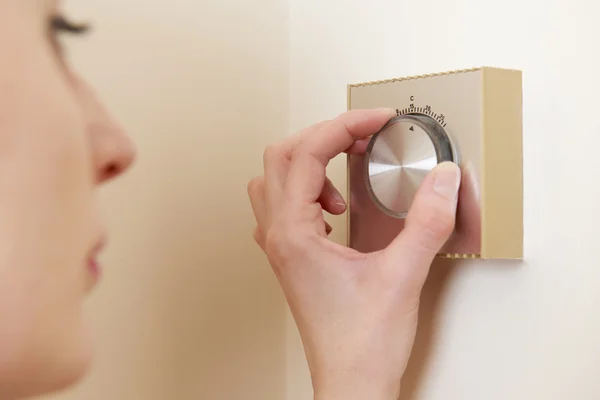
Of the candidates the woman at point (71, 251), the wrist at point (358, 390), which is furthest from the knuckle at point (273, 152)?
the wrist at point (358, 390)

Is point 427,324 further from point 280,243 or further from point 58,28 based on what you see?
point 58,28

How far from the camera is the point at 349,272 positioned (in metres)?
0.57

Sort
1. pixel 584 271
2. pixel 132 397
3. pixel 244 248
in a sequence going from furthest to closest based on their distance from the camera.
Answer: pixel 244 248
pixel 132 397
pixel 584 271

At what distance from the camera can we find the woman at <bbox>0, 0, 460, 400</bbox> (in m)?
0.31

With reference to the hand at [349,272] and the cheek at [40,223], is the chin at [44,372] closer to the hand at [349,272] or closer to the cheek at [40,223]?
the cheek at [40,223]

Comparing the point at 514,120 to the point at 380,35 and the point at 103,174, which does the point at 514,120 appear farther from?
the point at 103,174

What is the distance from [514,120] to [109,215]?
0.40 metres

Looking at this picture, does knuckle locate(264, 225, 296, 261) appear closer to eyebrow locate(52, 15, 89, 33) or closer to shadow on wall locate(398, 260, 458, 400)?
shadow on wall locate(398, 260, 458, 400)

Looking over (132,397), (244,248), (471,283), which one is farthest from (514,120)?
(132,397)

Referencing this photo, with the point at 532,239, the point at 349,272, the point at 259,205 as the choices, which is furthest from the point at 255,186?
the point at 532,239

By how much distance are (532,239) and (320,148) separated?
21 cm

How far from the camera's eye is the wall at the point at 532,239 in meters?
0.55

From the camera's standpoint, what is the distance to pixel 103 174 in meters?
0.39

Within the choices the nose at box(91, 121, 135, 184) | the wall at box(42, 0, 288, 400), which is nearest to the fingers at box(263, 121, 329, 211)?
the wall at box(42, 0, 288, 400)
